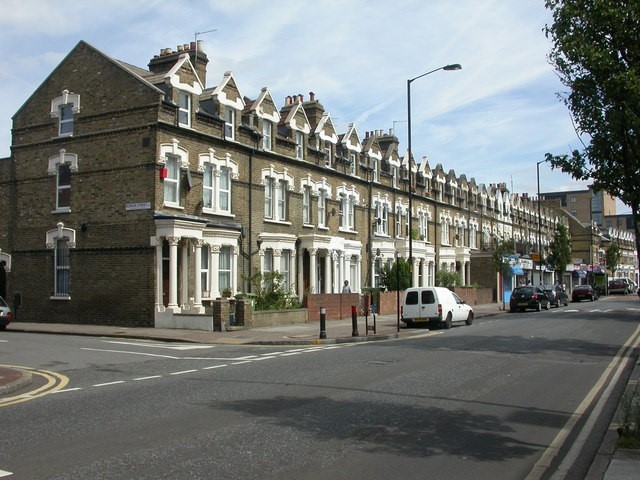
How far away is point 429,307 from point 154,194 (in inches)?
465

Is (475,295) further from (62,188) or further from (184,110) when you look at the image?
(62,188)

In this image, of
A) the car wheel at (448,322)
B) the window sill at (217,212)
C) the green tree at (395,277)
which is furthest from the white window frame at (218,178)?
the green tree at (395,277)

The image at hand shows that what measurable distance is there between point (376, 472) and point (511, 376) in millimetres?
7272

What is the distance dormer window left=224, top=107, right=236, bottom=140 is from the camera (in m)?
29.0

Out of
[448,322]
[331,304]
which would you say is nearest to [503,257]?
[331,304]

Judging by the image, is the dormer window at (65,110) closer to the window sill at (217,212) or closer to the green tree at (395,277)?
the window sill at (217,212)

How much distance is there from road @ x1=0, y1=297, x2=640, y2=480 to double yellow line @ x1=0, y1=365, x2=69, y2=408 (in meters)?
0.06

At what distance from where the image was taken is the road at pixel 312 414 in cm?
683

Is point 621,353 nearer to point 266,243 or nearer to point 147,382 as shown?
point 147,382

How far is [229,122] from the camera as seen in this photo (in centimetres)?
2927

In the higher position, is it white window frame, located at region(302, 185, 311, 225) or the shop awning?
white window frame, located at region(302, 185, 311, 225)

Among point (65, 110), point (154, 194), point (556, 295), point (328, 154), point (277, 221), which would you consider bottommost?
point (556, 295)

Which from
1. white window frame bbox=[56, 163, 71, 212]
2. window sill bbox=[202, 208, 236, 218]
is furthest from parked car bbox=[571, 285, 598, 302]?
white window frame bbox=[56, 163, 71, 212]

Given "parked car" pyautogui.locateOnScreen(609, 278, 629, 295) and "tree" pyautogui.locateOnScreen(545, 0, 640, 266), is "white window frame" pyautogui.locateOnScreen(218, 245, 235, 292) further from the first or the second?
"parked car" pyautogui.locateOnScreen(609, 278, 629, 295)
